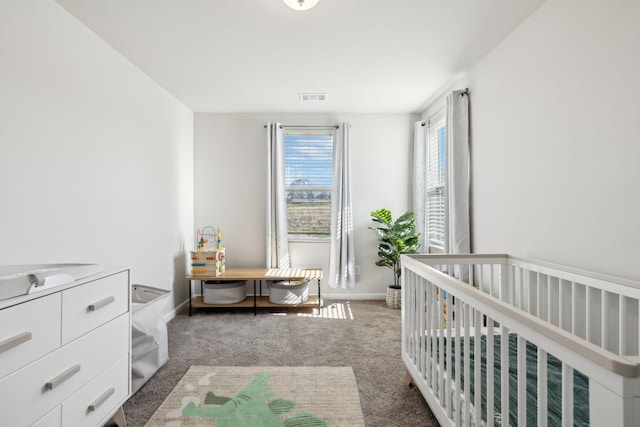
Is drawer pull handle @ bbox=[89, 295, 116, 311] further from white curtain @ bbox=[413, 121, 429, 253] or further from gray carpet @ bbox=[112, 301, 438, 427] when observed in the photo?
white curtain @ bbox=[413, 121, 429, 253]

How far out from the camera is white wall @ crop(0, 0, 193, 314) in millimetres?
1515

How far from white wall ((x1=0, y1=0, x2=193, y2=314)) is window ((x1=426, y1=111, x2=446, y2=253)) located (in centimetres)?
271

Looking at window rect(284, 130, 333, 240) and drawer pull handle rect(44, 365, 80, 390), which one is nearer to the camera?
drawer pull handle rect(44, 365, 80, 390)

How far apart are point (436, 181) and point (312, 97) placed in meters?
1.57

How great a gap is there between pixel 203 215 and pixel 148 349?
197 centimetres

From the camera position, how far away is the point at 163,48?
7.39 ft

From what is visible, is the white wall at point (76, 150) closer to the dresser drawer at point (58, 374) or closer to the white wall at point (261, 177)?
the dresser drawer at point (58, 374)

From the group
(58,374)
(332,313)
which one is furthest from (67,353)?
(332,313)

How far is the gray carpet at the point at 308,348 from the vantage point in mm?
1729

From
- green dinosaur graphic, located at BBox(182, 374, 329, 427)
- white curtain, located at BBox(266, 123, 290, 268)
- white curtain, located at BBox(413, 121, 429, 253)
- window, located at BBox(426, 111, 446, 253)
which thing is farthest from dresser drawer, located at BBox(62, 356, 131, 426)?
white curtain, located at BBox(413, 121, 429, 253)

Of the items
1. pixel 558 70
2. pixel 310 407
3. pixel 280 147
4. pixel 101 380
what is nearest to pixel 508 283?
pixel 558 70

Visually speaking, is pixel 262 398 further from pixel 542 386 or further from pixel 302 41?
pixel 302 41

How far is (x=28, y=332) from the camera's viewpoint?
3.46ft

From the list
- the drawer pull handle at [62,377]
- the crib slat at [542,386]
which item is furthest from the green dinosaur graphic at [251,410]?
the crib slat at [542,386]
